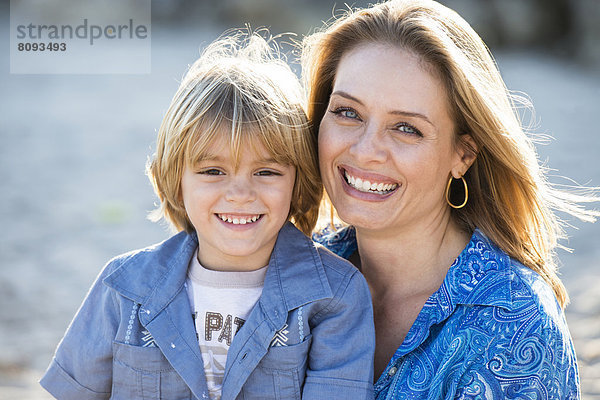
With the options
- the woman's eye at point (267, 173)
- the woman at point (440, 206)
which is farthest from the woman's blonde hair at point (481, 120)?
the woman's eye at point (267, 173)

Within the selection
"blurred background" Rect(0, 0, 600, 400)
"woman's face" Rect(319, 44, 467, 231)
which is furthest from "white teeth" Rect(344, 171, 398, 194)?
"blurred background" Rect(0, 0, 600, 400)

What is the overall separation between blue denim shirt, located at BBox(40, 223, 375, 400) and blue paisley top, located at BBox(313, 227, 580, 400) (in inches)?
5.9

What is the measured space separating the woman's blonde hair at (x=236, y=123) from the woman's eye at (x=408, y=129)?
0.32m

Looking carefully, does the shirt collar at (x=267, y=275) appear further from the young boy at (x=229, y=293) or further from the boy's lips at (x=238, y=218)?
the boy's lips at (x=238, y=218)

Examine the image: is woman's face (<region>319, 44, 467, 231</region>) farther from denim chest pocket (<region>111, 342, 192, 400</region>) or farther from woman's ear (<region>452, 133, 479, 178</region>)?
denim chest pocket (<region>111, 342, 192, 400</region>)

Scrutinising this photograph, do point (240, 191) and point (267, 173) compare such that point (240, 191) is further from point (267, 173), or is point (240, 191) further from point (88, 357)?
point (88, 357)

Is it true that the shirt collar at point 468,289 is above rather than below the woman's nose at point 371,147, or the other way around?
below

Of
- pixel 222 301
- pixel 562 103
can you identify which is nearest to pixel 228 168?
pixel 222 301

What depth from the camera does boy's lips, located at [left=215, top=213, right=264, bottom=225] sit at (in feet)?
8.13

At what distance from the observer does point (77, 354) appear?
250 centimetres

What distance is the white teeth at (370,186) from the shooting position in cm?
262

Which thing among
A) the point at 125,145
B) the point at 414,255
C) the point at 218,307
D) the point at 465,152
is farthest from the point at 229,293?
the point at 125,145

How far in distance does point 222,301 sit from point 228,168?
44cm

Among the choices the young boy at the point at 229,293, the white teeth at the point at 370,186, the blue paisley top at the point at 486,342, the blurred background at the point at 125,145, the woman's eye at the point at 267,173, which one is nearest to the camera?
the blue paisley top at the point at 486,342
